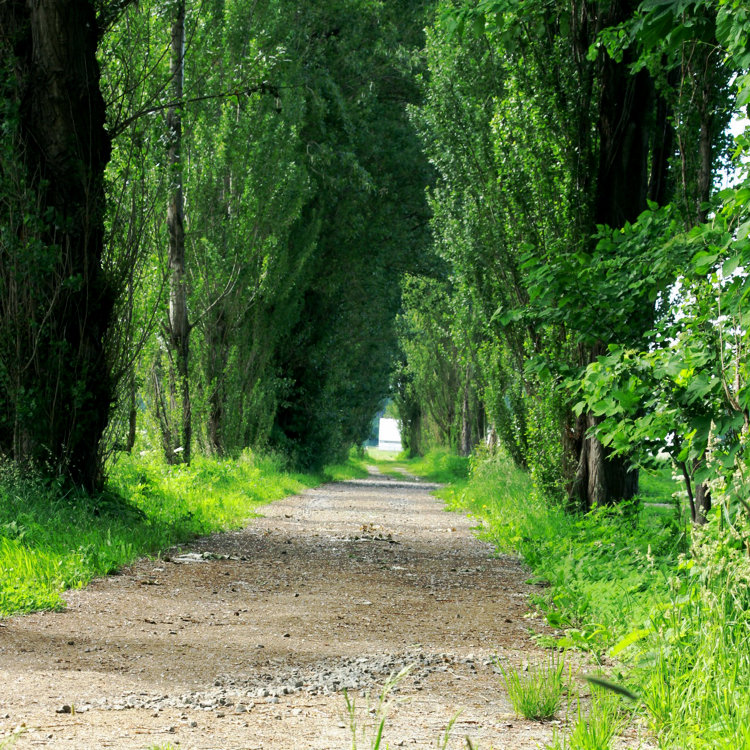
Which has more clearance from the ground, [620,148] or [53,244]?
[620,148]

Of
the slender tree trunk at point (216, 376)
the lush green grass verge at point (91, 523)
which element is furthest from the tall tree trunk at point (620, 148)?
the slender tree trunk at point (216, 376)

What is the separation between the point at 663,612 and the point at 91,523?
5.37m

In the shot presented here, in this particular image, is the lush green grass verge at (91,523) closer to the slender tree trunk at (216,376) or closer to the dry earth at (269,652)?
the dry earth at (269,652)

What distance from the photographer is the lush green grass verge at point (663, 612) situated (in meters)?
3.15

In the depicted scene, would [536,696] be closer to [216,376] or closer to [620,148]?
[620,148]

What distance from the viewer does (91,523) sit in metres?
8.00

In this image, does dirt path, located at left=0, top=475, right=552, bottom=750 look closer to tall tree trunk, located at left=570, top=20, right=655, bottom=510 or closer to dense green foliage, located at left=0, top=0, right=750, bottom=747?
dense green foliage, located at left=0, top=0, right=750, bottom=747

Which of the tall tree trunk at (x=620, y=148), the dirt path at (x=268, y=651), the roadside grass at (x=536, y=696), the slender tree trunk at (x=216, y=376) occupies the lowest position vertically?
the dirt path at (x=268, y=651)

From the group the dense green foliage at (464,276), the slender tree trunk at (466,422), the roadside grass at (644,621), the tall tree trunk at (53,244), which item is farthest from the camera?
the slender tree trunk at (466,422)

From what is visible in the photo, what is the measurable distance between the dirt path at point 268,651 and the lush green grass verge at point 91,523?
22 centimetres

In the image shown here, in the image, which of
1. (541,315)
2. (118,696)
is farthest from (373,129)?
(118,696)

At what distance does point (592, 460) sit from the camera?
397 inches

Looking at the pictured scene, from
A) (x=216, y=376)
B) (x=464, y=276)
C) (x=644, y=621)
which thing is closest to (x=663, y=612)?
(x=644, y=621)

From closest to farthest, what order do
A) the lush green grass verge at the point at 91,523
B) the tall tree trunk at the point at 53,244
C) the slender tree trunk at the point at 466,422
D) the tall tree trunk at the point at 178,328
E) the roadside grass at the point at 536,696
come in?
1. the roadside grass at the point at 536,696
2. the lush green grass verge at the point at 91,523
3. the tall tree trunk at the point at 53,244
4. the tall tree trunk at the point at 178,328
5. the slender tree trunk at the point at 466,422
